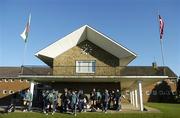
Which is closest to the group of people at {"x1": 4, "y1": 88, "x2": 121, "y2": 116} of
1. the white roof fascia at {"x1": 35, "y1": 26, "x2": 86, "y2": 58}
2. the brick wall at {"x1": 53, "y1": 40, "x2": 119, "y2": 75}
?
the brick wall at {"x1": 53, "y1": 40, "x2": 119, "y2": 75}

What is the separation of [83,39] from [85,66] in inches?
89.2

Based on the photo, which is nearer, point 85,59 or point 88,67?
point 88,67

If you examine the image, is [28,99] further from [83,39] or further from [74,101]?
[83,39]

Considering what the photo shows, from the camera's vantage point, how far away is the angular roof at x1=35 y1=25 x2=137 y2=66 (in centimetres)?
2497

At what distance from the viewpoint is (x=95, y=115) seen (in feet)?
60.5

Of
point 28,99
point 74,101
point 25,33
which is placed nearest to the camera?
point 74,101

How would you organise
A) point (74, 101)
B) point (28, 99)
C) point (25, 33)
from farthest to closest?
point (25, 33) → point (28, 99) → point (74, 101)

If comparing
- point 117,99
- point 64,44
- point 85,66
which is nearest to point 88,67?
point 85,66

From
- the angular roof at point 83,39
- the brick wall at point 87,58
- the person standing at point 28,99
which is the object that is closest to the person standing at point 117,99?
the brick wall at point 87,58

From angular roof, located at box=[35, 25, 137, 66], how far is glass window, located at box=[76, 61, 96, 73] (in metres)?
1.55

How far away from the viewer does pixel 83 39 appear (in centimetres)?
2638

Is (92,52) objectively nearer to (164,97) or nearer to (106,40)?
(106,40)

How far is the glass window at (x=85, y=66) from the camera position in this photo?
84.5 feet

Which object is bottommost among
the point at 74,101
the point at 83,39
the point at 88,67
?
the point at 74,101
